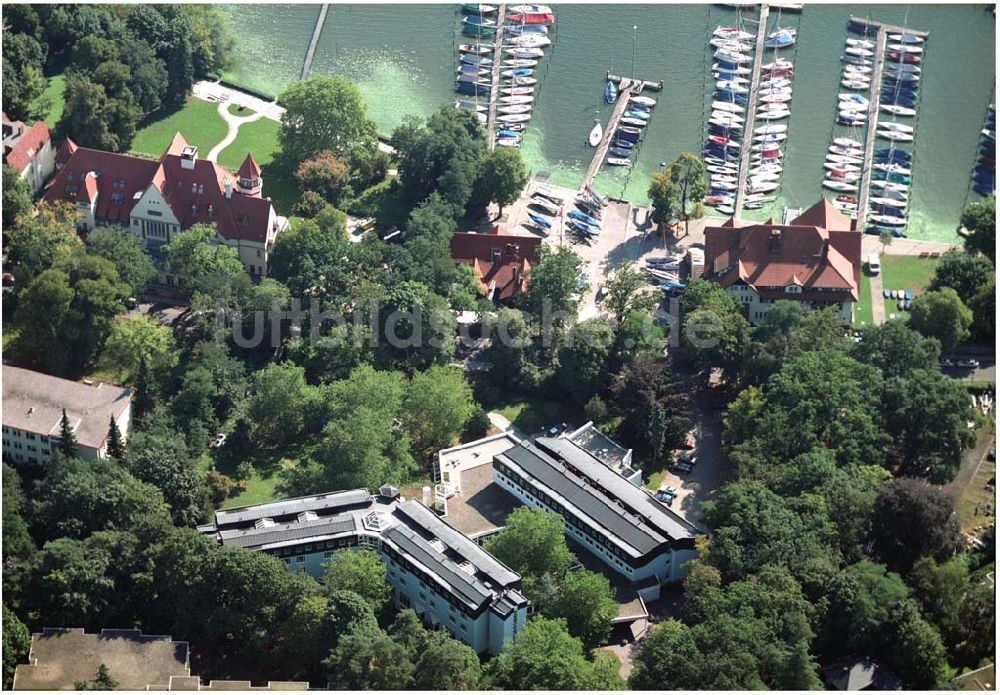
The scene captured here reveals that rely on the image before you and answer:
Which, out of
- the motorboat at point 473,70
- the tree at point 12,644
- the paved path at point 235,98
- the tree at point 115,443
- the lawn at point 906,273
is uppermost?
the motorboat at point 473,70

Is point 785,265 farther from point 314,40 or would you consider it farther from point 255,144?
point 314,40

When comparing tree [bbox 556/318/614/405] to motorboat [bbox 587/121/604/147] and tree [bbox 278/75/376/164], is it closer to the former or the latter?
tree [bbox 278/75/376/164]

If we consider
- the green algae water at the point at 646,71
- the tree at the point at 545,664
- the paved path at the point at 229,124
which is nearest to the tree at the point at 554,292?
the green algae water at the point at 646,71

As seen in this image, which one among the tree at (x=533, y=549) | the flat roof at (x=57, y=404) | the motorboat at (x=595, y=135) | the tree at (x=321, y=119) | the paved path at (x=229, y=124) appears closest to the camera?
the tree at (x=533, y=549)

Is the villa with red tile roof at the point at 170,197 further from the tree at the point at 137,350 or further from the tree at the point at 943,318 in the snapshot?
the tree at the point at 943,318

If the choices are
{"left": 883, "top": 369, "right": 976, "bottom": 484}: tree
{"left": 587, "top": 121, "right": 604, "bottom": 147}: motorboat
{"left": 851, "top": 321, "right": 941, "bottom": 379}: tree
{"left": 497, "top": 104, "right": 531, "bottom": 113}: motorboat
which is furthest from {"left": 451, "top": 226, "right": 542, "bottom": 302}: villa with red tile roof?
{"left": 883, "top": 369, "right": 976, "bottom": 484}: tree

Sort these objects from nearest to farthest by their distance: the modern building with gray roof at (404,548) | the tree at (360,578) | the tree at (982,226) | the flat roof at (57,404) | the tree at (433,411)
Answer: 1. the modern building with gray roof at (404,548)
2. the tree at (360,578)
3. the flat roof at (57,404)
4. the tree at (433,411)
5. the tree at (982,226)
